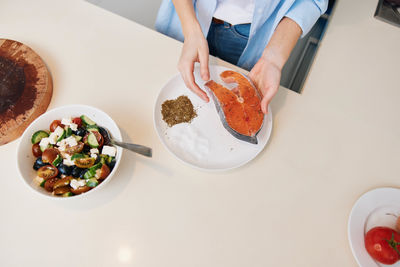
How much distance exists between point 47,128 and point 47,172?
0.48 feet

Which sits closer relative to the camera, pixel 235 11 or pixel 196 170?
pixel 196 170

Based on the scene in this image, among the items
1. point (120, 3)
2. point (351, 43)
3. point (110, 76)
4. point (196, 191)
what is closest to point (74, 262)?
point (196, 191)

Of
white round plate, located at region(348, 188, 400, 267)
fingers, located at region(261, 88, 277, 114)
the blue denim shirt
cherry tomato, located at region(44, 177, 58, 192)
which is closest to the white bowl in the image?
cherry tomato, located at region(44, 177, 58, 192)

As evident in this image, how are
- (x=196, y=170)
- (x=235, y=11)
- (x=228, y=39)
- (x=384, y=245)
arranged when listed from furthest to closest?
1. (x=228, y=39)
2. (x=235, y=11)
3. (x=196, y=170)
4. (x=384, y=245)

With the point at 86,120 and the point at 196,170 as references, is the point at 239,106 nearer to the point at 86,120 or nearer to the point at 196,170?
the point at 196,170

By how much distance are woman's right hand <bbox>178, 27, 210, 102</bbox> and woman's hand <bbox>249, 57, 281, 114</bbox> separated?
0.60ft

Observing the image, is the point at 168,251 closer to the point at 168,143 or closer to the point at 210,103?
the point at 168,143

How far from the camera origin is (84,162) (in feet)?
2.27

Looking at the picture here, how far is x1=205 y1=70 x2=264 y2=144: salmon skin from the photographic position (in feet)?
2.62

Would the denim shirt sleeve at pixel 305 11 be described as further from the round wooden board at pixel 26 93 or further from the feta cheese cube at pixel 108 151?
the round wooden board at pixel 26 93

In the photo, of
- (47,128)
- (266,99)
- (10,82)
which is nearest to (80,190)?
(47,128)

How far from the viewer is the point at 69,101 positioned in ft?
2.88

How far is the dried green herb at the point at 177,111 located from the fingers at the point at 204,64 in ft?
0.35

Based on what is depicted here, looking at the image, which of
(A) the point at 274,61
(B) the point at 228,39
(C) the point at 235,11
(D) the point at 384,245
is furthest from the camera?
(B) the point at 228,39
